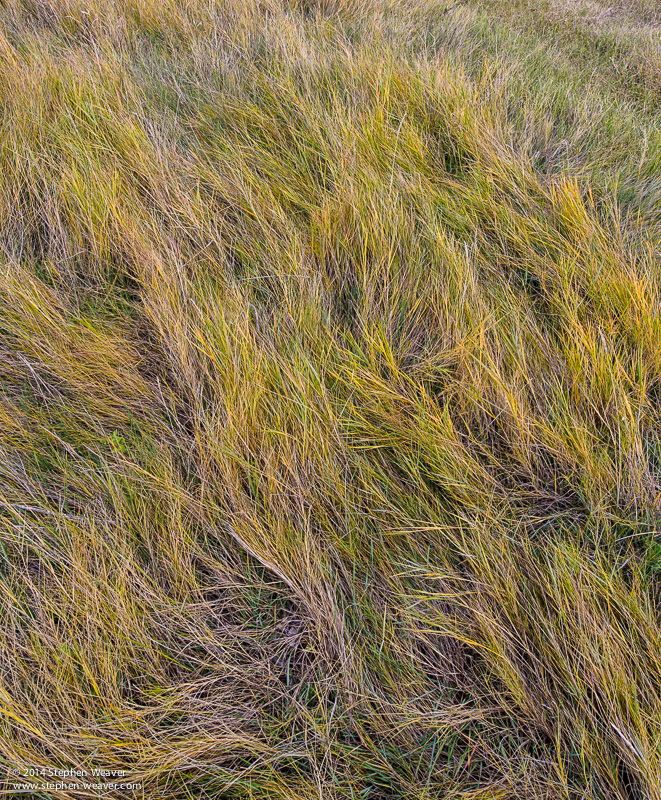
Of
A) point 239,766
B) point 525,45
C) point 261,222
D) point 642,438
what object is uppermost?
point 525,45

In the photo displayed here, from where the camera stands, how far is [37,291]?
1.40 m

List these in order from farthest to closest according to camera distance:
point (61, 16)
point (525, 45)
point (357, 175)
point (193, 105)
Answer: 1. point (525, 45)
2. point (61, 16)
3. point (193, 105)
4. point (357, 175)

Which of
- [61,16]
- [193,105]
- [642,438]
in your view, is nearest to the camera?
[642,438]

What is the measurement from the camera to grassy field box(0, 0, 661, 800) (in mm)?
887

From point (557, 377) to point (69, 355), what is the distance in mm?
1334

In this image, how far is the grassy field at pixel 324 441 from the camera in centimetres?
89

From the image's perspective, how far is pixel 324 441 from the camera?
1.19 meters

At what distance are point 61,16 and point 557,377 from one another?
3.05m

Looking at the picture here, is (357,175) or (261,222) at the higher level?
(357,175)

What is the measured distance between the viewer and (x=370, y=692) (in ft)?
3.04

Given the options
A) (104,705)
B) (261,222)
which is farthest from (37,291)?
(104,705)

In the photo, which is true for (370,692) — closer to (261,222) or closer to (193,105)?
(261,222)

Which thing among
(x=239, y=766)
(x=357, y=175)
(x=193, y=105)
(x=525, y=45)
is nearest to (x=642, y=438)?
(x=239, y=766)

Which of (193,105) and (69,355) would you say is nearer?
(69,355)
